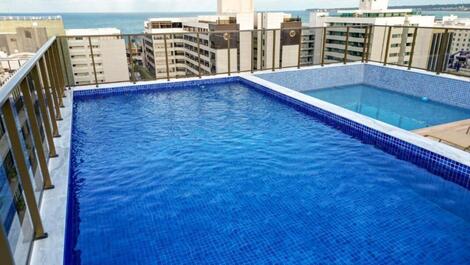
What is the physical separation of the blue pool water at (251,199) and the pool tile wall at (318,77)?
327 centimetres

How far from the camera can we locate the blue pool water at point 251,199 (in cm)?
237

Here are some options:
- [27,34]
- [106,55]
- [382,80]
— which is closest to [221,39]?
[27,34]

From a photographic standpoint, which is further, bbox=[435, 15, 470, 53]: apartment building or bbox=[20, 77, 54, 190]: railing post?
bbox=[435, 15, 470, 53]: apartment building

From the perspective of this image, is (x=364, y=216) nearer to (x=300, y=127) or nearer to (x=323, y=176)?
(x=323, y=176)

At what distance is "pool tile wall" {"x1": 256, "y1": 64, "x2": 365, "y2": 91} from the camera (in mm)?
7981

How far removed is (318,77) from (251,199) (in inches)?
235

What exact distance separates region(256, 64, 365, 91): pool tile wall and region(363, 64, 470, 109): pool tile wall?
0.31 metres

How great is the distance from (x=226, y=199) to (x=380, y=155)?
6.72 feet

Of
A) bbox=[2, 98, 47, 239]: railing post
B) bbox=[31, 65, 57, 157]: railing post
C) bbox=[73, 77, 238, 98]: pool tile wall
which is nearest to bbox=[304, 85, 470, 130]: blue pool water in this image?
bbox=[73, 77, 238, 98]: pool tile wall

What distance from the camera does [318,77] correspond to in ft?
27.2

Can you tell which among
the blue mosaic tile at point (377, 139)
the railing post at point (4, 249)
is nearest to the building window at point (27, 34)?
the blue mosaic tile at point (377, 139)

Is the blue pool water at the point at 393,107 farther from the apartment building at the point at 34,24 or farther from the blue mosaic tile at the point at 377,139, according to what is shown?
the apartment building at the point at 34,24

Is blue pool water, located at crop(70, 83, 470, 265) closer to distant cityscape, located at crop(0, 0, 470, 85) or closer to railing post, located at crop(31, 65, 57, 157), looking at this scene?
railing post, located at crop(31, 65, 57, 157)

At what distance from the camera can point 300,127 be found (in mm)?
4832
